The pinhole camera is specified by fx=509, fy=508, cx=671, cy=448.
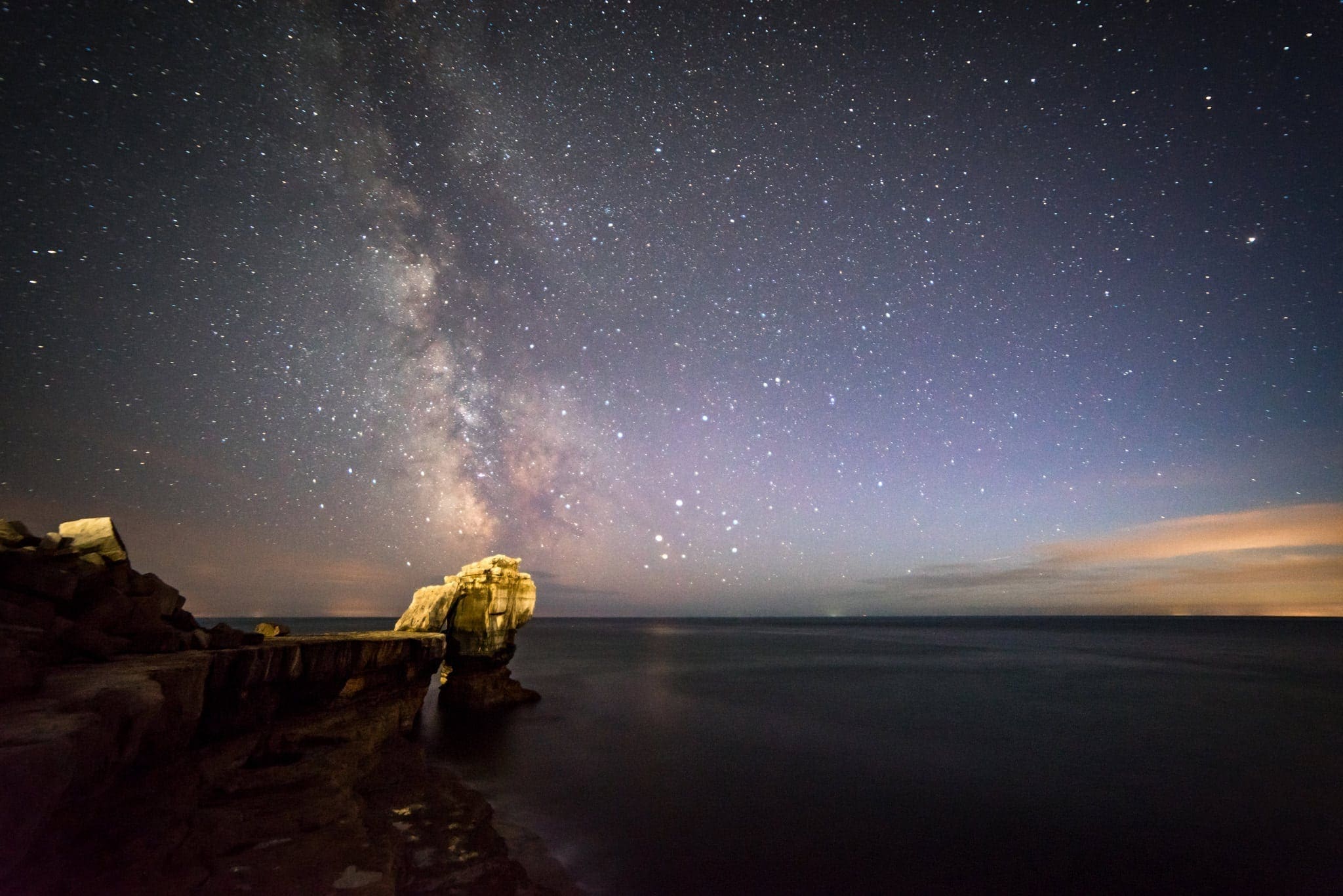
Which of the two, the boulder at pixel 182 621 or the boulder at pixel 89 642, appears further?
the boulder at pixel 182 621

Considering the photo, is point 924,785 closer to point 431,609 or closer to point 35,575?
point 35,575

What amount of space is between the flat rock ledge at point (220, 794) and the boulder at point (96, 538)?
2183 mm

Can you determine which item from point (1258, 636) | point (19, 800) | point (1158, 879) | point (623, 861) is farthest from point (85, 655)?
point (1258, 636)

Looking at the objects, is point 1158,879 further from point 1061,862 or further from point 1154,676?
point 1154,676

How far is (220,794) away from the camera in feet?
25.6

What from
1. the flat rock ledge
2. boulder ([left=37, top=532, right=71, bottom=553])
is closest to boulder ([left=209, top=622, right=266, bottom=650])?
the flat rock ledge

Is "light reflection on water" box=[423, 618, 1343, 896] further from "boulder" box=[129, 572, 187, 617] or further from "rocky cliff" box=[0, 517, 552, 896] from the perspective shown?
"boulder" box=[129, 572, 187, 617]

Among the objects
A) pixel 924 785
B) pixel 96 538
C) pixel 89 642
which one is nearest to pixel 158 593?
pixel 96 538

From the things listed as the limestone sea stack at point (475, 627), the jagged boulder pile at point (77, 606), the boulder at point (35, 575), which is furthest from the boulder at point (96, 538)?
the limestone sea stack at point (475, 627)

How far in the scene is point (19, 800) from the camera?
391 cm

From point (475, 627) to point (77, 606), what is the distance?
17.5 meters

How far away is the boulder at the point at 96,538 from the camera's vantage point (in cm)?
856

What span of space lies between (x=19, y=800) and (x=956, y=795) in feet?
61.4

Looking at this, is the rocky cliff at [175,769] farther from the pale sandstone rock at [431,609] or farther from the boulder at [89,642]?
the pale sandstone rock at [431,609]
